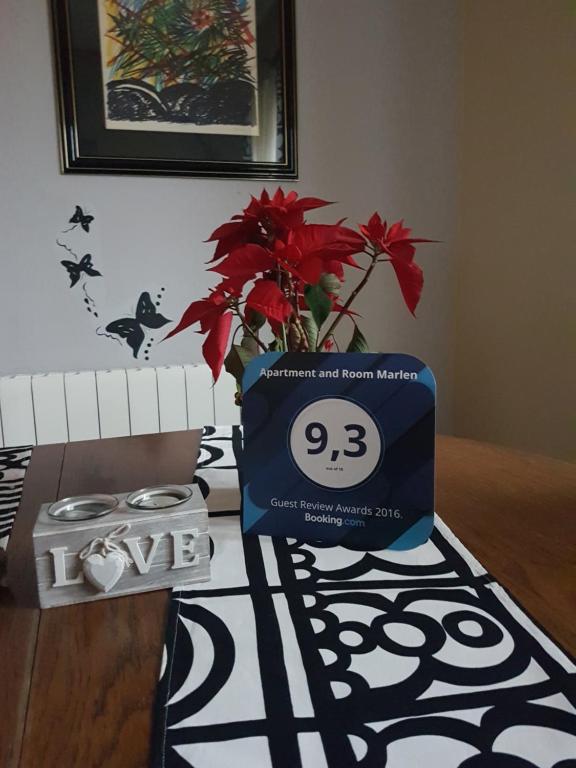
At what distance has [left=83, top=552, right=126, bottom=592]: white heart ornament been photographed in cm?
58

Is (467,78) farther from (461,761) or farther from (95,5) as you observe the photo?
(461,761)

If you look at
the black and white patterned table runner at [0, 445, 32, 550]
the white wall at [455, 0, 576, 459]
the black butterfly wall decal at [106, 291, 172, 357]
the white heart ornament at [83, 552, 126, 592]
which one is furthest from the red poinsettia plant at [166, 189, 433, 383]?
the black butterfly wall decal at [106, 291, 172, 357]

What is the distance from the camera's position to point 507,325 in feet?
6.48

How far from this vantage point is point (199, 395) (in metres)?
1.94

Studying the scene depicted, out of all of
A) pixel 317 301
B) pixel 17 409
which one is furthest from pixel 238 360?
pixel 17 409

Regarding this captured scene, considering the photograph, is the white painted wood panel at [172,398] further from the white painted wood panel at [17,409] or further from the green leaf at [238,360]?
the green leaf at [238,360]

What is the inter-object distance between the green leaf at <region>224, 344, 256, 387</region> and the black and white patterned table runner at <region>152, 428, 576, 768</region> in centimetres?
25

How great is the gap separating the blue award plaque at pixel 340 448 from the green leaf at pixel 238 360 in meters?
0.08

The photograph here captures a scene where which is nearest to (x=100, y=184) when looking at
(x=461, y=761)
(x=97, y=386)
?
(x=97, y=386)

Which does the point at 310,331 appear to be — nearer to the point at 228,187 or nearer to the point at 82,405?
the point at 82,405

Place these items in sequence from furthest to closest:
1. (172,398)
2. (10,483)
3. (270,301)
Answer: (172,398) → (10,483) → (270,301)

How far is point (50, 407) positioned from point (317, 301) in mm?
1359

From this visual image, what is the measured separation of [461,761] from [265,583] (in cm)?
27

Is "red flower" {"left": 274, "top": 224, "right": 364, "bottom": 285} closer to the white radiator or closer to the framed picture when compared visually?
the white radiator
